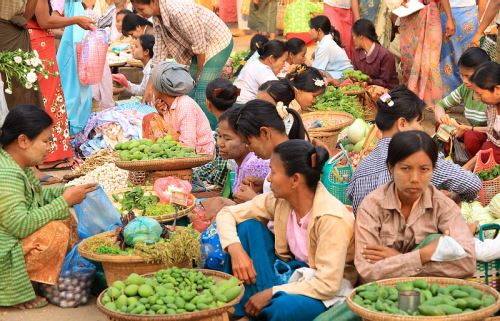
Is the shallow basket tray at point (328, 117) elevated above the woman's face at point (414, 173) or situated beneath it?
situated beneath

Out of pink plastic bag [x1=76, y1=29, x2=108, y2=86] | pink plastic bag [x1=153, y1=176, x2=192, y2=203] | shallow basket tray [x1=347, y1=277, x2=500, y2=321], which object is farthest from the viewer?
pink plastic bag [x1=76, y1=29, x2=108, y2=86]

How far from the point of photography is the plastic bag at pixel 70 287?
555 cm

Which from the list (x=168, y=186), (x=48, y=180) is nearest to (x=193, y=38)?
(x=48, y=180)

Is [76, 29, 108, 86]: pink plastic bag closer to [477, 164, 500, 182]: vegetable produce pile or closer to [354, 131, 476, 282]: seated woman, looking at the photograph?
[477, 164, 500, 182]: vegetable produce pile

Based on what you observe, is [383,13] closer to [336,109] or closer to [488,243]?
[336,109]

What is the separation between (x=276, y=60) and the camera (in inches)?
368

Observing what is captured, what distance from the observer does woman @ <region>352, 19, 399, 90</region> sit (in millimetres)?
10430

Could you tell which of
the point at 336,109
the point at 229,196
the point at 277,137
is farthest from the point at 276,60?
the point at 277,137

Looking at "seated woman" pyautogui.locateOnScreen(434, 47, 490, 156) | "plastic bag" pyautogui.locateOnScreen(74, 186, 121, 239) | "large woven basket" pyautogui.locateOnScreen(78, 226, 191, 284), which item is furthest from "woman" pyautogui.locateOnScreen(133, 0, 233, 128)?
"large woven basket" pyautogui.locateOnScreen(78, 226, 191, 284)

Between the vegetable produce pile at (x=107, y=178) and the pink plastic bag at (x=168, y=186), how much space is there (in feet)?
3.08

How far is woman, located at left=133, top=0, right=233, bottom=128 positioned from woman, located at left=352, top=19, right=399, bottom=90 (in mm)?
2183

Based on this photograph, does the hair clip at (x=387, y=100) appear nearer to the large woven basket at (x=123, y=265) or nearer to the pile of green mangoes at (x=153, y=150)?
the large woven basket at (x=123, y=265)

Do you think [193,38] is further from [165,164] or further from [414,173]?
[414,173]

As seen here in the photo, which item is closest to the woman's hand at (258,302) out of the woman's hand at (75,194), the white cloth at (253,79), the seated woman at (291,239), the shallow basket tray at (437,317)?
the seated woman at (291,239)
